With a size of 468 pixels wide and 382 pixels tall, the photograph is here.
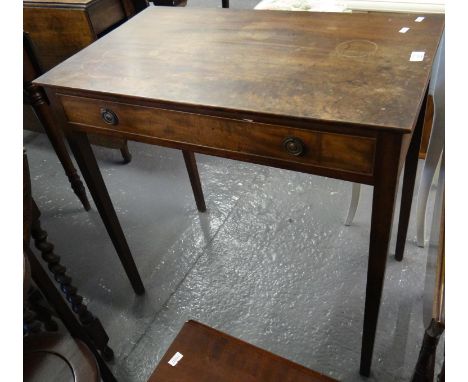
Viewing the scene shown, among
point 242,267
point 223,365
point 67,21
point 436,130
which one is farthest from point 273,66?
point 67,21

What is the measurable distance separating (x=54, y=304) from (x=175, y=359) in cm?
31

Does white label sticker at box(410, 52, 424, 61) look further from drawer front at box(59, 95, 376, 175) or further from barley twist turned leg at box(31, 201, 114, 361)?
barley twist turned leg at box(31, 201, 114, 361)

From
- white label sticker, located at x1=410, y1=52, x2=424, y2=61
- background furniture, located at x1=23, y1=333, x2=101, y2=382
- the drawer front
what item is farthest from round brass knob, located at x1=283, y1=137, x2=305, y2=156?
background furniture, located at x1=23, y1=333, x2=101, y2=382

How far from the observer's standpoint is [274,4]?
1.81 m

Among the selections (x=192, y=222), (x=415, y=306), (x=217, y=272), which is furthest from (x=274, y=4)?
(x=415, y=306)

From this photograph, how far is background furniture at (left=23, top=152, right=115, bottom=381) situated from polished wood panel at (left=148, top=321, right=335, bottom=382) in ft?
0.65

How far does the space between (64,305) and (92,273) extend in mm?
592

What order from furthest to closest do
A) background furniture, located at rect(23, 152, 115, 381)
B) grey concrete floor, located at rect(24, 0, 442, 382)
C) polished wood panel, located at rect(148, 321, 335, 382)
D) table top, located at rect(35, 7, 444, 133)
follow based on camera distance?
grey concrete floor, located at rect(24, 0, 442, 382) → polished wood panel, located at rect(148, 321, 335, 382) → table top, located at rect(35, 7, 444, 133) → background furniture, located at rect(23, 152, 115, 381)

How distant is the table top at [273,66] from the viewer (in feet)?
2.44

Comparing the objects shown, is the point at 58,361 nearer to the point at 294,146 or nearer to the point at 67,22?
the point at 294,146

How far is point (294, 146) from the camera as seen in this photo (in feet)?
2.53

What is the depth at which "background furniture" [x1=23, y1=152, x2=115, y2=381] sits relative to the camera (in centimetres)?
64
